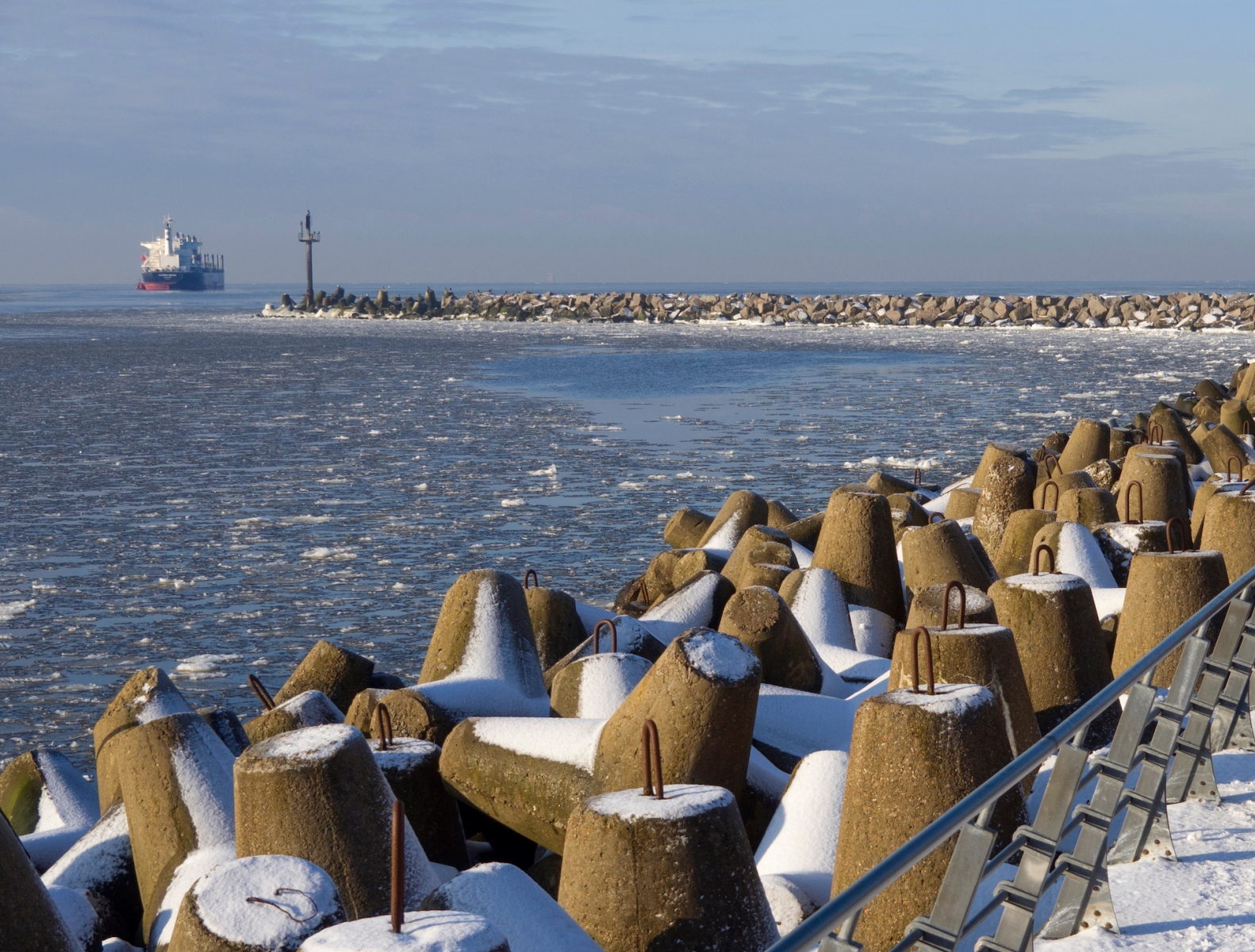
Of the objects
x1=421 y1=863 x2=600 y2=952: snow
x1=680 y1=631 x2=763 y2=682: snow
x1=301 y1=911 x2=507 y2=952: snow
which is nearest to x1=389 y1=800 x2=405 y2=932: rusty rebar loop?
x1=301 y1=911 x2=507 y2=952: snow

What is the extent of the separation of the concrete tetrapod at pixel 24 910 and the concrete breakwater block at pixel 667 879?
104 centimetres

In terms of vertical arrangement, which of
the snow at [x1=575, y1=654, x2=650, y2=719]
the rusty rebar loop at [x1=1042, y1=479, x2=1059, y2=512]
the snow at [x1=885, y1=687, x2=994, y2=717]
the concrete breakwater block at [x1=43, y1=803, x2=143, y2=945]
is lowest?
the concrete breakwater block at [x1=43, y1=803, x2=143, y2=945]

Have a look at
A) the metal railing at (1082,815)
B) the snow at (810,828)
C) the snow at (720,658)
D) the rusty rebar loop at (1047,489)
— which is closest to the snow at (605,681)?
the snow at (720,658)

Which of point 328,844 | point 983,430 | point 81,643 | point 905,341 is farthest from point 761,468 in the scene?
point 905,341

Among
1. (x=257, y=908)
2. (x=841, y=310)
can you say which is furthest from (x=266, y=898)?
(x=841, y=310)

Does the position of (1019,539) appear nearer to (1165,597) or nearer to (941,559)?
(941,559)

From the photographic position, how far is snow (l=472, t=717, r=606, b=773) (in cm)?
370

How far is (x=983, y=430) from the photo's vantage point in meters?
17.2

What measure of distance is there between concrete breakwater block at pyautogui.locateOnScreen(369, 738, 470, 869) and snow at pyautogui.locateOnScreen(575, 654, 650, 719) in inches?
20.7

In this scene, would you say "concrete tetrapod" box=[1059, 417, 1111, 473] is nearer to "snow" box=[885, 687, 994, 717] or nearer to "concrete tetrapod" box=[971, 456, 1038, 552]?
"concrete tetrapod" box=[971, 456, 1038, 552]

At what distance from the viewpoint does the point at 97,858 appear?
381 centimetres

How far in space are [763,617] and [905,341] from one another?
35602 millimetres

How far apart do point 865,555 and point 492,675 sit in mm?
2389

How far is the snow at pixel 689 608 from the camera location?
5867 millimetres
